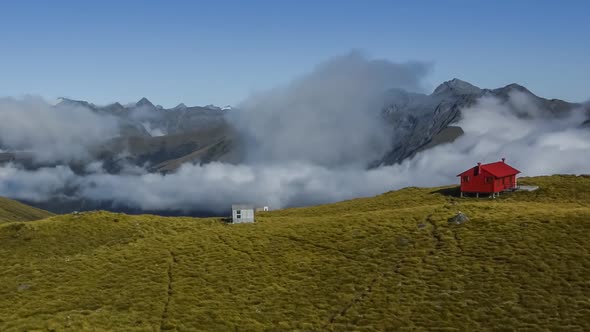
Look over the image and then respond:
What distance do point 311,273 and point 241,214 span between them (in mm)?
37483

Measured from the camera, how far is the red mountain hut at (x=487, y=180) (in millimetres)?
112625

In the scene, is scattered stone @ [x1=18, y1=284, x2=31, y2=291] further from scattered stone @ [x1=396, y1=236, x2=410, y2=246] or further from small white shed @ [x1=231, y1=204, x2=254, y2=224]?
scattered stone @ [x1=396, y1=236, x2=410, y2=246]

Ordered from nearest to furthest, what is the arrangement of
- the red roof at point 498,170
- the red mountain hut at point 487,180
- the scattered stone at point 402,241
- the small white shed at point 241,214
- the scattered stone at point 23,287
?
the scattered stone at point 23,287 → the scattered stone at point 402,241 → the small white shed at point 241,214 → the red mountain hut at point 487,180 → the red roof at point 498,170

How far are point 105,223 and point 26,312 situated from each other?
39990 mm

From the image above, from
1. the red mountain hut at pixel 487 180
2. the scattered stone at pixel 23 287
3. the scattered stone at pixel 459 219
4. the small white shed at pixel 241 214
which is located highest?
the red mountain hut at pixel 487 180

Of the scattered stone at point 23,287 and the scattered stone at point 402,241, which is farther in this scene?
the scattered stone at point 402,241

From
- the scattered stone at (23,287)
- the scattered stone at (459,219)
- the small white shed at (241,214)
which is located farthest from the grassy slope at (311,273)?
the small white shed at (241,214)

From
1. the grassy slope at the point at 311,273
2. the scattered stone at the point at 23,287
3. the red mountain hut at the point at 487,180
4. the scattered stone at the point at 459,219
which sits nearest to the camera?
the grassy slope at the point at 311,273

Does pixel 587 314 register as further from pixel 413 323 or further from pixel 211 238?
pixel 211 238

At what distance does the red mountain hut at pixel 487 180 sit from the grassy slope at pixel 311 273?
17.9 m

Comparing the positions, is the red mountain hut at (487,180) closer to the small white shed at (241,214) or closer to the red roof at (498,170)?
the red roof at (498,170)

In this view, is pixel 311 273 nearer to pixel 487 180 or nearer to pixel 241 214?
Answer: pixel 241 214

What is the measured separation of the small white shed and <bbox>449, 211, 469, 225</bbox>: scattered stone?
38.8m

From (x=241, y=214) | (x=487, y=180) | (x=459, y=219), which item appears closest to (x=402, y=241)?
(x=459, y=219)
